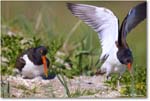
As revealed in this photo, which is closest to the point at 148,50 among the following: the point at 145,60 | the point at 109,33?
the point at 145,60

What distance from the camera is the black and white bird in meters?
3.09

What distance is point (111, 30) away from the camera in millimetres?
3113

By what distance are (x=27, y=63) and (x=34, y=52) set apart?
8 centimetres

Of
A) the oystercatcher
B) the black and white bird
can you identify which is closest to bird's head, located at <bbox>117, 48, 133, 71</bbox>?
the black and white bird

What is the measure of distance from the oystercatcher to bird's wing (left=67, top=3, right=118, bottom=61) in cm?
31

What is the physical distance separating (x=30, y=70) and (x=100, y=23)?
523 millimetres

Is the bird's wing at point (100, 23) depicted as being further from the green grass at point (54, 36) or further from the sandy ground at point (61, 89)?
the sandy ground at point (61, 89)

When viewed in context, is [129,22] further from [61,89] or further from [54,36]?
[61,89]

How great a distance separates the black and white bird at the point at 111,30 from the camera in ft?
10.1

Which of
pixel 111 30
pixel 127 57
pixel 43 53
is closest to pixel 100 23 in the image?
pixel 111 30

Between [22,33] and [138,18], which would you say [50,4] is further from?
[138,18]

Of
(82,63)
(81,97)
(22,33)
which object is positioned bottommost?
(81,97)

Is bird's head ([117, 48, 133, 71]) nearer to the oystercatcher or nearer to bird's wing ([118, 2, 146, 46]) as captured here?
bird's wing ([118, 2, 146, 46])

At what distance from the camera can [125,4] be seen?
309cm
